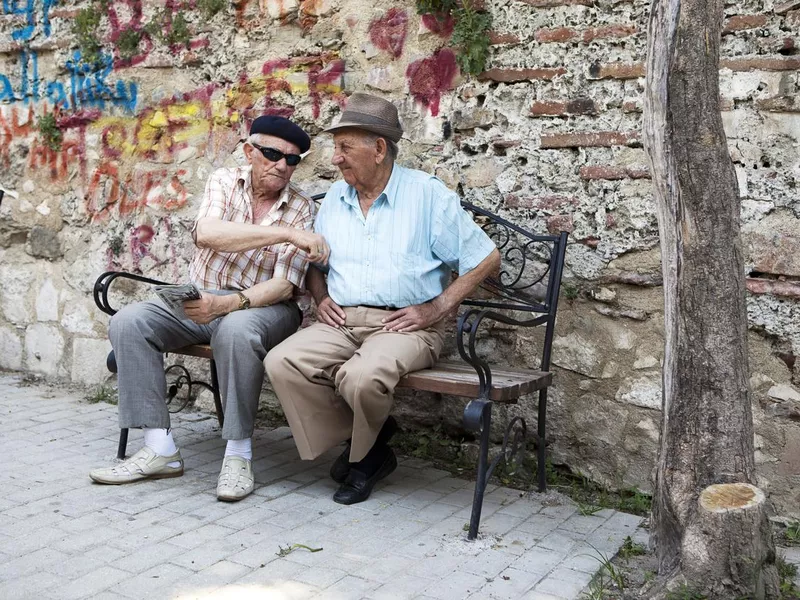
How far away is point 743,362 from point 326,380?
1559 millimetres

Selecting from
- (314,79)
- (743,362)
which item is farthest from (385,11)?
(743,362)

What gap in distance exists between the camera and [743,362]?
2711mm

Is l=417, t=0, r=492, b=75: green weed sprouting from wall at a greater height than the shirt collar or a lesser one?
greater

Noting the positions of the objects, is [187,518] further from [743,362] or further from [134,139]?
[134,139]

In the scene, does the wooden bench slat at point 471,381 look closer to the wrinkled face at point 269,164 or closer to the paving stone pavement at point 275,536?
the paving stone pavement at point 275,536

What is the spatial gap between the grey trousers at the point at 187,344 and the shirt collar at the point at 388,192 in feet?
1.86

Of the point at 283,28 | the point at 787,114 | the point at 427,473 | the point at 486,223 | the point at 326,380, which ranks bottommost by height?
the point at 427,473

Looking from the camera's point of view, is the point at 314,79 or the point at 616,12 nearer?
the point at 616,12

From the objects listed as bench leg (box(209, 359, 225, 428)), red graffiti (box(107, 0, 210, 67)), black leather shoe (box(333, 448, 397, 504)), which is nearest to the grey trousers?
black leather shoe (box(333, 448, 397, 504))

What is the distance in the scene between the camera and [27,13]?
17.2 ft

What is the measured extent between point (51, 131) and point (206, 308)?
2281mm

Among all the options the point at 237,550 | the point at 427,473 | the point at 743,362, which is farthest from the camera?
the point at 427,473

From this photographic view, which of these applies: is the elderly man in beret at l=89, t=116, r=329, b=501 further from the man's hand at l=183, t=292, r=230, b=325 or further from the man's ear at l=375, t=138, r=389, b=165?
the man's ear at l=375, t=138, r=389, b=165

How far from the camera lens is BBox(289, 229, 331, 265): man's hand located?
364cm
